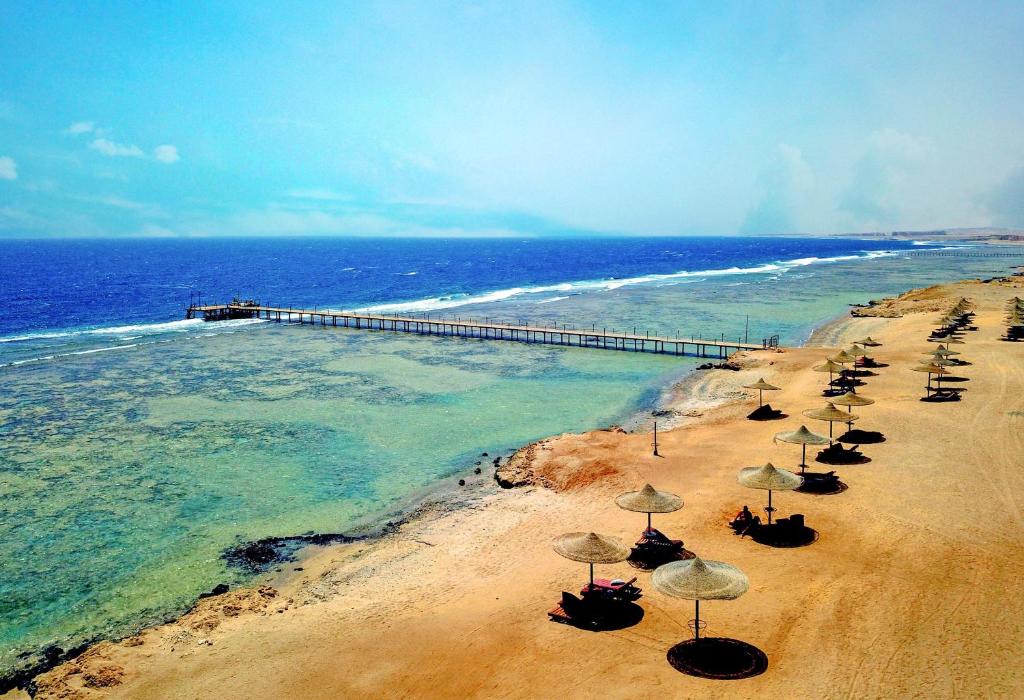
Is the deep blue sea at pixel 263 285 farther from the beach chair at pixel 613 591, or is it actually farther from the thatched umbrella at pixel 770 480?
the beach chair at pixel 613 591

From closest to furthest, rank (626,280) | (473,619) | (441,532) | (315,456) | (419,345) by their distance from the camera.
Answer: (473,619), (441,532), (315,456), (419,345), (626,280)

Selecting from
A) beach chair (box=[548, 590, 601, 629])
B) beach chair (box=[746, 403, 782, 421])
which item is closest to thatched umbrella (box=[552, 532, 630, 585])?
beach chair (box=[548, 590, 601, 629])

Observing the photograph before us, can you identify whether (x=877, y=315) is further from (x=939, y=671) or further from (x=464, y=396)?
(x=939, y=671)

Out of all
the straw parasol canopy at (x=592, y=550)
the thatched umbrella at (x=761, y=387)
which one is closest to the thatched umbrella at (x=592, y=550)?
the straw parasol canopy at (x=592, y=550)

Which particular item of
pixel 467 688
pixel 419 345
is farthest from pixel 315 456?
pixel 419 345

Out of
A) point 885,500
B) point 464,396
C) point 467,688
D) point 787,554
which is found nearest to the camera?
point 467,688

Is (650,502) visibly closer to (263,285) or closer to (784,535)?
(784,535)

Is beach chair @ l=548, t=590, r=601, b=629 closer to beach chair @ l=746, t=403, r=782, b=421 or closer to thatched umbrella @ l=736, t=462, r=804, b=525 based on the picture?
thatched umbrella @ l=736, t=462, r=804, b=525
